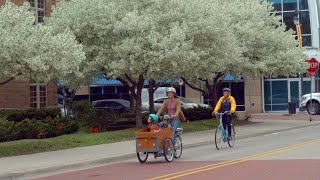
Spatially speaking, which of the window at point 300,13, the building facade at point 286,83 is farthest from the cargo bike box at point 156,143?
the window at point 300,13

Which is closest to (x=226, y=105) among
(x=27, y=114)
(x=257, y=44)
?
(x=27, y=114)

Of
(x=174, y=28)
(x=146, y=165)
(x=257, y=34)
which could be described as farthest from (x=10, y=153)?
(x=257, y=34)

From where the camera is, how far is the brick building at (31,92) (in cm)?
2803

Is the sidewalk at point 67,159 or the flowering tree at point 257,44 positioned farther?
the flowering tree at point 257,44

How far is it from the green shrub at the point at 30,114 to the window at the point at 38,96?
165 centimetres

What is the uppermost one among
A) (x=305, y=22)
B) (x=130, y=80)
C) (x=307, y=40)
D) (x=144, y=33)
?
(x=305, y=22)

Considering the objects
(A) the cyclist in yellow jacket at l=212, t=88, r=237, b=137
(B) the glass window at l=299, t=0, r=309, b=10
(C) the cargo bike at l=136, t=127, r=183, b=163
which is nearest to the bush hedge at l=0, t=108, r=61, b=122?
(A) the cyclist in yellow jacket at l=212, t=88, r=237, b=137

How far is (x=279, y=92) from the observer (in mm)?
47750

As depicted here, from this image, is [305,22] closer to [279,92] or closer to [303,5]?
[303,5]

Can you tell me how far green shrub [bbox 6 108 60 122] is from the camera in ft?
86.8

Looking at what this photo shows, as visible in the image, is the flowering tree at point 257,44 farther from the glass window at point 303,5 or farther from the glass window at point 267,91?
the glass window at point 303,5

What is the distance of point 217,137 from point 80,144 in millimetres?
4827

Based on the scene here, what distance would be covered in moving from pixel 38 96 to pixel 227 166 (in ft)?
58.1

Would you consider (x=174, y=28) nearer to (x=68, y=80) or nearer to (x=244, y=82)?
(x=68, y=80)
